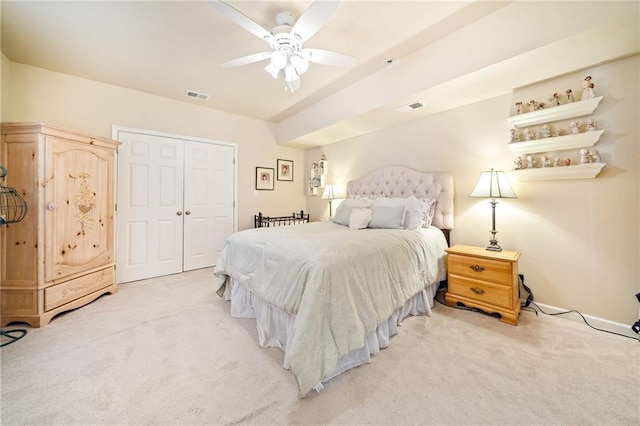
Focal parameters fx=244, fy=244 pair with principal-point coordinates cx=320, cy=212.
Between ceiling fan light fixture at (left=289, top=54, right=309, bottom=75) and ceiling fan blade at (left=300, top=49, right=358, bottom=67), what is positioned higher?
ceiling fan blade at (left=300, top=49, right=358, bottom=67)

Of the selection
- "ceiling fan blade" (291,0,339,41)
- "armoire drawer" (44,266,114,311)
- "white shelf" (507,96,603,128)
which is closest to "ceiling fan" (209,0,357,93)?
"ceiling fan blade" (291,0,339,41)

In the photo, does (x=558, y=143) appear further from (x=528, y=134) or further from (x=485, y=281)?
(x=485, y=281)

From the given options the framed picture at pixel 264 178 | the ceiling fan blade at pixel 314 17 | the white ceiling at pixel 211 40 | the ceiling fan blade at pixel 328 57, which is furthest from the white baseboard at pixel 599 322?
the framed picture at pixel 264 178

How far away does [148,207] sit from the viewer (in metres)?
3.58

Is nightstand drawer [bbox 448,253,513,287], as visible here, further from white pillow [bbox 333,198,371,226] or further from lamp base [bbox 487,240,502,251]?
white pillow [bbox 333,198,371,226]

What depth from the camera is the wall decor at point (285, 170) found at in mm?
5062

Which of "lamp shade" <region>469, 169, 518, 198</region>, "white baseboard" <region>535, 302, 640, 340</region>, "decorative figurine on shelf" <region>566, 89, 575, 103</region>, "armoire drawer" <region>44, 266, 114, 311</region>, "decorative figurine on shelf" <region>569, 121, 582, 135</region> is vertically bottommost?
"white baseboard" <region>535, 302, 640, 340</region>

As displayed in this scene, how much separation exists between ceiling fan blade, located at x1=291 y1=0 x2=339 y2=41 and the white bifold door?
9.40 feet

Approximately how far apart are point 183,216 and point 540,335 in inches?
178

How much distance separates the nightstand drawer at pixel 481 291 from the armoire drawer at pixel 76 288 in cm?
390

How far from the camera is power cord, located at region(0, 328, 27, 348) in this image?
193cm

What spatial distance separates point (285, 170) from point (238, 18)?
11.5ft

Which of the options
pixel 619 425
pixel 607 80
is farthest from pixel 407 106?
pixel 619 425

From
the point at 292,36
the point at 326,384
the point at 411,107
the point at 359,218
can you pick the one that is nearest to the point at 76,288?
the point at 326,384
